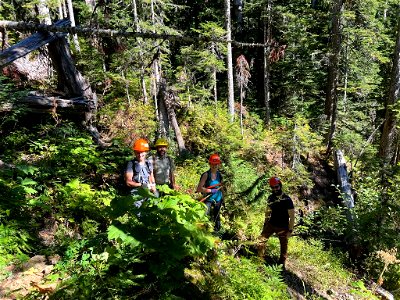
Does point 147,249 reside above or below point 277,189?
above

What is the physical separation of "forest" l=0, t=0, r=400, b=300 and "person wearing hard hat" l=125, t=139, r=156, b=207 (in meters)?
0.66

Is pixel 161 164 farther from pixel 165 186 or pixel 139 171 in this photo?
pixel 165 186

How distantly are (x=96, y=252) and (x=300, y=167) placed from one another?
42.8ft

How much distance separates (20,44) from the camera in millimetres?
7336

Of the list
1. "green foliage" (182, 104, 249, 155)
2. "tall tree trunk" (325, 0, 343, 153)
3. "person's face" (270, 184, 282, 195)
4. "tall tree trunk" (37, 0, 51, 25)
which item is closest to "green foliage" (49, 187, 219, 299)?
"person's face" (270, 184, 282, 195)

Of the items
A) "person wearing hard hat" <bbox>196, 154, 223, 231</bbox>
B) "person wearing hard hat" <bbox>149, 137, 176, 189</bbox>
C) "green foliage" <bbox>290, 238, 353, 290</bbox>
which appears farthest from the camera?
"green foliage" <bbox>290, 238, 353, 290</bbox>

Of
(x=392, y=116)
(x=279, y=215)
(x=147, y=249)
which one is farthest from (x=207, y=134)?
(x=147, y=249)

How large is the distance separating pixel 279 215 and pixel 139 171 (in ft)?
10.2

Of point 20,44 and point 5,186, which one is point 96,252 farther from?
point 20,44

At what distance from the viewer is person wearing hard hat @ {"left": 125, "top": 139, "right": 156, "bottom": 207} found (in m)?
5.21

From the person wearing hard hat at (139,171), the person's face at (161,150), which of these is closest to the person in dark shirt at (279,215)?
the person's face at (161,150)

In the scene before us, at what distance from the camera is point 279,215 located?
6.54 m

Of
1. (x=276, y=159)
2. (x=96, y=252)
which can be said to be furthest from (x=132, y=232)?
(x=276, y=159)

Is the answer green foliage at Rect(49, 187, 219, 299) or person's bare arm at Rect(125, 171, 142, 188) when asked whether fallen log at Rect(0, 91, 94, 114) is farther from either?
green foliage at Rect(49, 187, 219, 299)
